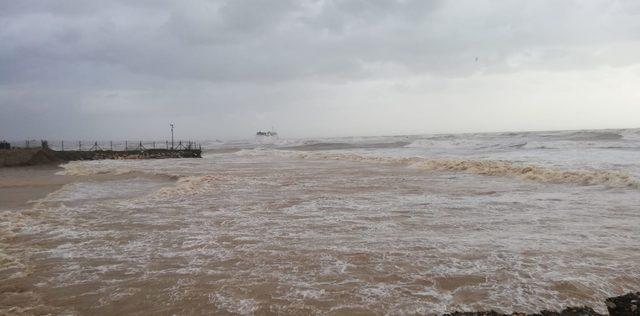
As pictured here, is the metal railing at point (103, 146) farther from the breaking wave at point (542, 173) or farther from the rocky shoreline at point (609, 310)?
the rocky shoreline at point (609, 310)

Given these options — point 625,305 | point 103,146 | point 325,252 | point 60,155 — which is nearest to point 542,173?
point 325,252

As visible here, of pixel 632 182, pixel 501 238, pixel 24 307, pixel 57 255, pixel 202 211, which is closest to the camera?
pixel 24 307

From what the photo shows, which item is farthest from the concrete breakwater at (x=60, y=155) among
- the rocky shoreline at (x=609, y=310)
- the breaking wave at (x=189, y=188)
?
the rocky shoreline at (x=609, y=310)

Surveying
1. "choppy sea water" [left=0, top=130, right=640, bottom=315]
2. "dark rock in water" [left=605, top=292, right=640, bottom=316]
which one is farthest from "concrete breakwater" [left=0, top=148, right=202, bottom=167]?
"dark rock in water" [left=605, top=292, right=640, bottom=316]

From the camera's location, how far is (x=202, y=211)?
11023mm

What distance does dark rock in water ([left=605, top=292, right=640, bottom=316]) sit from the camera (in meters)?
4.38

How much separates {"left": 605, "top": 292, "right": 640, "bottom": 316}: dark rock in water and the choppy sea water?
11cm

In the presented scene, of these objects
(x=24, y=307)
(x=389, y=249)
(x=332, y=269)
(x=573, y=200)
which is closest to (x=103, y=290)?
(x=24, y=307)

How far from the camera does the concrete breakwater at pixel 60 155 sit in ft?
108

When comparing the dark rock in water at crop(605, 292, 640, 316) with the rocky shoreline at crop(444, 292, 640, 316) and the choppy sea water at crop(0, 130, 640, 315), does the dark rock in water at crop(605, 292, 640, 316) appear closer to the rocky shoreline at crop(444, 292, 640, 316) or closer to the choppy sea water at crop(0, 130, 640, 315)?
the rocky shoreline at crop(444, 292, 640, 316)

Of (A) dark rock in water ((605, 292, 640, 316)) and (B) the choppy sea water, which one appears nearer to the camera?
(A) dark rock in water ((605, 292, 640, 316))

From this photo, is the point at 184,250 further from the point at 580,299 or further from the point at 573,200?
the point at 573,200

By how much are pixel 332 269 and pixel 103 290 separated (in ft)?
9.65

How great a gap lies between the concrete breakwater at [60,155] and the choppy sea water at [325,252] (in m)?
25.9
